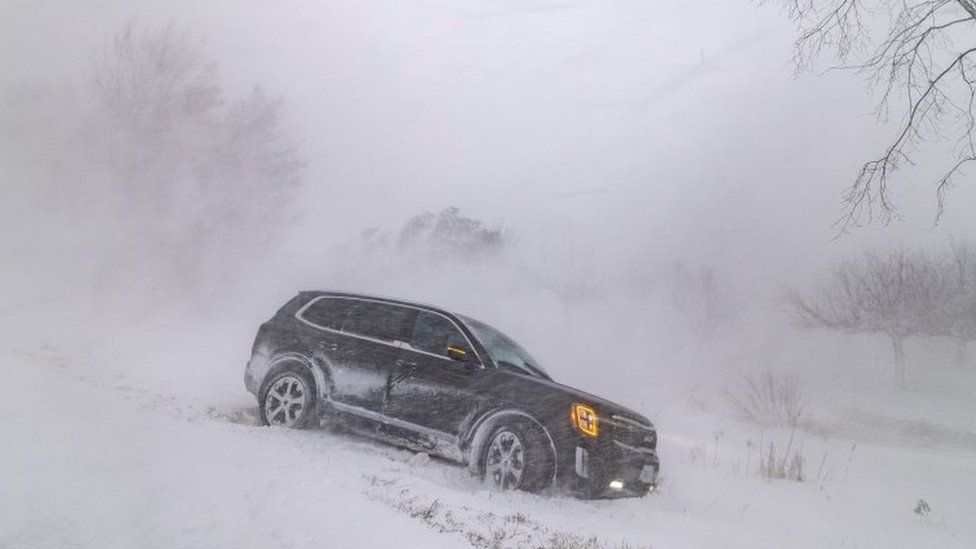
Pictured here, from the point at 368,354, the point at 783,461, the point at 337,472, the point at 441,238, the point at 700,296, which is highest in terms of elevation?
the point at 441,238

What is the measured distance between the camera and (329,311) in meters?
5.25

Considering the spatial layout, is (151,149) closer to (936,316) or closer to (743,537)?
(743,537)

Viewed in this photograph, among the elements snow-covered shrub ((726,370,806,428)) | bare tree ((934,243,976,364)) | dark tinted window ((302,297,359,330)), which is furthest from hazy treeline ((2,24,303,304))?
bare tree ((934,243,976,364))

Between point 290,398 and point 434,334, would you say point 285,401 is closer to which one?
point 290,398

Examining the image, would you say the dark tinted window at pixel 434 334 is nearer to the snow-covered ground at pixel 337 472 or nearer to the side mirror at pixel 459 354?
the side mirror at pixel 459 354

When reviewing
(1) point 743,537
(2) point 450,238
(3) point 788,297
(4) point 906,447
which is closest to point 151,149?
(2) point 450,238

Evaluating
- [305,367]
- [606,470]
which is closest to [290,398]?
[305,367]

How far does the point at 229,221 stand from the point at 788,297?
5.49 m

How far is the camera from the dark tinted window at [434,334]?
488 cm

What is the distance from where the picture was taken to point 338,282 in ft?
18.3

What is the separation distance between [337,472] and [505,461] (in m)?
1.11

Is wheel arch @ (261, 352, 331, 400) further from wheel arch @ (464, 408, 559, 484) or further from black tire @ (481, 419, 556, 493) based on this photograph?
black tire @ (481, 419, 556, 493)

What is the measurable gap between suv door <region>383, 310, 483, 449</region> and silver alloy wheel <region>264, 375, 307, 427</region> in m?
0.67

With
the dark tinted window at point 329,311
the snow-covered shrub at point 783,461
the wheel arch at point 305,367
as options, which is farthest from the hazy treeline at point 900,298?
the wheel arch at point 305,367
